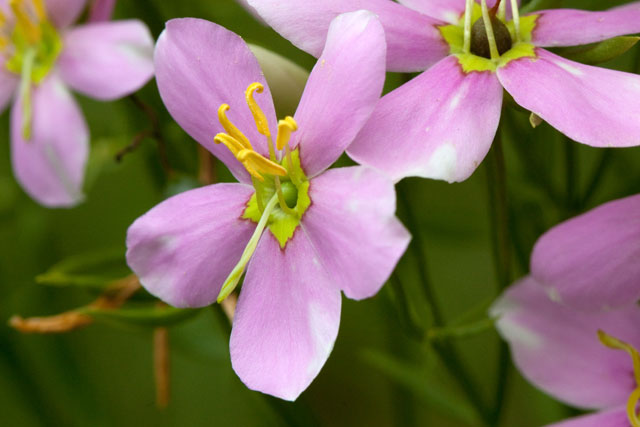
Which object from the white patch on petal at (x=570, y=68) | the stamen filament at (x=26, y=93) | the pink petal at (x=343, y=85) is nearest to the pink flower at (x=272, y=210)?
the pink petal at (x=343, y=85)

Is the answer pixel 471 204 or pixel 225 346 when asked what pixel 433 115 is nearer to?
pixel 225 346

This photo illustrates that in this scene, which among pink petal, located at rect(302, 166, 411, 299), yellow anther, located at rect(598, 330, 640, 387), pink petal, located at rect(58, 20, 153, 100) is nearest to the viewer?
pink petal, located at rect(302, 166, 411, 299)

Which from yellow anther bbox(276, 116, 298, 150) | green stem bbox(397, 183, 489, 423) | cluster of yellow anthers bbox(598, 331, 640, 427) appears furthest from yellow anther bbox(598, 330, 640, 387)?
yellow anther bbox(276, 116, 298, 150)

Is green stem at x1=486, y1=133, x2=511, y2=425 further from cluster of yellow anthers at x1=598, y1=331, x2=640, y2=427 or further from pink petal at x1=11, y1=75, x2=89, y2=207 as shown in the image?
pink petal at x1=11, y1=75, x2=89, y2=207

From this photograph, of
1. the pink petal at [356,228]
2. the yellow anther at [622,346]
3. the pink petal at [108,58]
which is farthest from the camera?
the pink petal at [108,58]

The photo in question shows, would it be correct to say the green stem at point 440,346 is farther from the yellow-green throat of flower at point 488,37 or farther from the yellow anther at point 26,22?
the yellow anther at point 26,22
